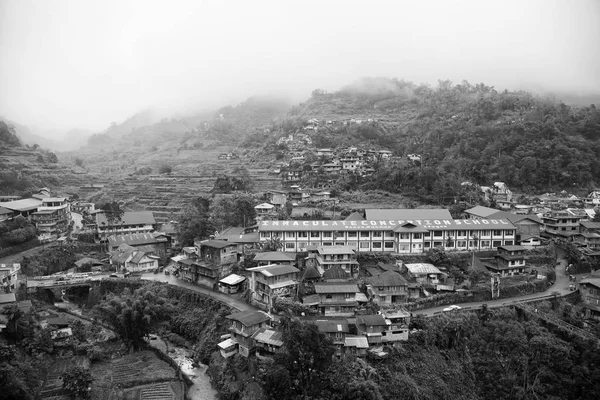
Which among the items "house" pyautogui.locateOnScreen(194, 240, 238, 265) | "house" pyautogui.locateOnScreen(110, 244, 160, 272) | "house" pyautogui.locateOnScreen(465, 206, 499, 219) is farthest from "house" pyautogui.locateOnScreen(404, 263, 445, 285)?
"house" pyautogui.locateOnScreen(110, 244, 160, 272)

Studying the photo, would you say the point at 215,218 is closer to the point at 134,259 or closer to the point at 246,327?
Answer: the point at 134,259

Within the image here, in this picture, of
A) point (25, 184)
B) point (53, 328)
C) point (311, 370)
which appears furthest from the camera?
point (25, 184)

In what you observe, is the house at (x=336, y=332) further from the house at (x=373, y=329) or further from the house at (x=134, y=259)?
the house at (x=134, y=259)

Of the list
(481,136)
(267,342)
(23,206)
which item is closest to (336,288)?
(267,342)

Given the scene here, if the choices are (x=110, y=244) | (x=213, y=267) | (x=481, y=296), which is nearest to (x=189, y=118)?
(x=110, y=244)

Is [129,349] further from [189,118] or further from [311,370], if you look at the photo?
[189,118]

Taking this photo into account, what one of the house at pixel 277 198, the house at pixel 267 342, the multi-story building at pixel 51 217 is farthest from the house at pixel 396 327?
the multi-story building at pixel 51 217
